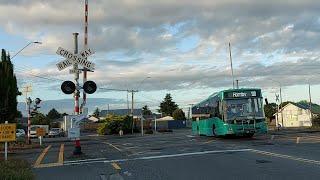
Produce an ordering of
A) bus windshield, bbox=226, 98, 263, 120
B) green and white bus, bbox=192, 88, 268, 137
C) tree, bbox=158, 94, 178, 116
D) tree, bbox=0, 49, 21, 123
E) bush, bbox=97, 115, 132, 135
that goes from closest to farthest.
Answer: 1. green and white bus, bbox=192, 88, 268, 137
2. bus windshield, bbox=226, 98, 263, 120
3. tree, bbox=0, 49, 21, 123
4. bush, bbox=97, 115, 132, 135
5. tree, bbox=158, 94, 178, 116

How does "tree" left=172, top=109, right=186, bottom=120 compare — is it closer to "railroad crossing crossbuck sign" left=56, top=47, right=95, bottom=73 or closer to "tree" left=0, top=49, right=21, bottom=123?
"tree" left=0, top=49, right=21, bottom=123

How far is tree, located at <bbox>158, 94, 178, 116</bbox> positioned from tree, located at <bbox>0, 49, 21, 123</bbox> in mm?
146569

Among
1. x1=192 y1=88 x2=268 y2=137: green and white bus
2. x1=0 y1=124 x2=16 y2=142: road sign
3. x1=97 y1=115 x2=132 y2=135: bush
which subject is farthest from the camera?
x1=97 y1=115 x2=132 y2=135: bush

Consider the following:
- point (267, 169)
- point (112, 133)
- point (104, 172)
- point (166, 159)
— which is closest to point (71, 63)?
point (166, 159)

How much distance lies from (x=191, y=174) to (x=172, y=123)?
355ft

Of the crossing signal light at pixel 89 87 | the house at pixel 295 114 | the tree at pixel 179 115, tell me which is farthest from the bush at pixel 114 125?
the tree at pixel 179 115

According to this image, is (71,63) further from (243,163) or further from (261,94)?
(261,94)

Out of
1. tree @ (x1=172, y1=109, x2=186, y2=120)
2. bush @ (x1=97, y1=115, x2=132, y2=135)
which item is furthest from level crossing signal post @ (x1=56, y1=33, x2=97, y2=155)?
tree @ (x1=172, y1=109, x2=186, y2=120)

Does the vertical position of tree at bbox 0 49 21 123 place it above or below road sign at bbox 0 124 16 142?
above

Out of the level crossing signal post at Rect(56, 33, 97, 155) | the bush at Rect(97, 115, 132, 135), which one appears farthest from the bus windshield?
the bush at Rect(97, 115, 132, 135)

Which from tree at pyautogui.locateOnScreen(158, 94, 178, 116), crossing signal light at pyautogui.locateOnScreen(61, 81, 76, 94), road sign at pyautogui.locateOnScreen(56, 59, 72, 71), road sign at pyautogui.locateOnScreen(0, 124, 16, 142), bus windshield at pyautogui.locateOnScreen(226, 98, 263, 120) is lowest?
road sign at pyautogui.locateOnScreen(0, 124, 16, 142)

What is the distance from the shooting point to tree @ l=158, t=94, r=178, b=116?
184 meters

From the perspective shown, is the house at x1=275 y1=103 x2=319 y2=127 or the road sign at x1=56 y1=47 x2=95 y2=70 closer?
the road sign at x1=56 y1=47 x2=95 y2=70

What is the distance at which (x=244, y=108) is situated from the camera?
3238 cm
